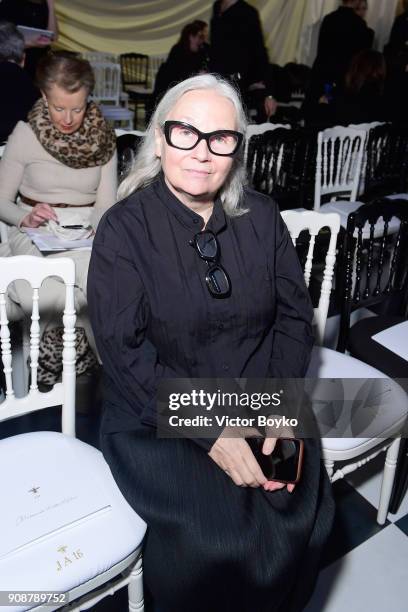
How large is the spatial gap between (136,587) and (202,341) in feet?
1.84

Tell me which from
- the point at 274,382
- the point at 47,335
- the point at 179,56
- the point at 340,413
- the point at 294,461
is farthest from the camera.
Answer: the point at 179,56

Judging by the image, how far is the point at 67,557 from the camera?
1.03 m

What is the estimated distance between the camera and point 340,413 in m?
1.52

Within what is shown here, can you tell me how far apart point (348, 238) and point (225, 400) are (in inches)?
31.3

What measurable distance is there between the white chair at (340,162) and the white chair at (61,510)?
2372 mm

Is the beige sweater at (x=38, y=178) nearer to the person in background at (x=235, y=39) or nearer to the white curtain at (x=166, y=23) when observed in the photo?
the person in background at (x=235, y=39)

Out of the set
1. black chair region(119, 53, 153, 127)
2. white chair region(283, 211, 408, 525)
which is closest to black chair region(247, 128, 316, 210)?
white chair region(283, 211, 408, 525)

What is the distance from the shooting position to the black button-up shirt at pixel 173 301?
1.20m

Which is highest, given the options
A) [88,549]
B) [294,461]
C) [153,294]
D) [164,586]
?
[153,294]

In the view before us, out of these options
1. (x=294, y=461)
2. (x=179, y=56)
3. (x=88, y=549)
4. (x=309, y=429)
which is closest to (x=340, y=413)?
(x=309, y=429)

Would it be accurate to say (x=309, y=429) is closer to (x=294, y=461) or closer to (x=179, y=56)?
(x=294, y=461)

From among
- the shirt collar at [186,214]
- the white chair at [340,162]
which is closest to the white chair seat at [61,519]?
the shirt collar at [186,214]

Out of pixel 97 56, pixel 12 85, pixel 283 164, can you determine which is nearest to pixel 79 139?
pixel 12 85

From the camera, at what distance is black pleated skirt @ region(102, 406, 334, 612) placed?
3.49 feet
